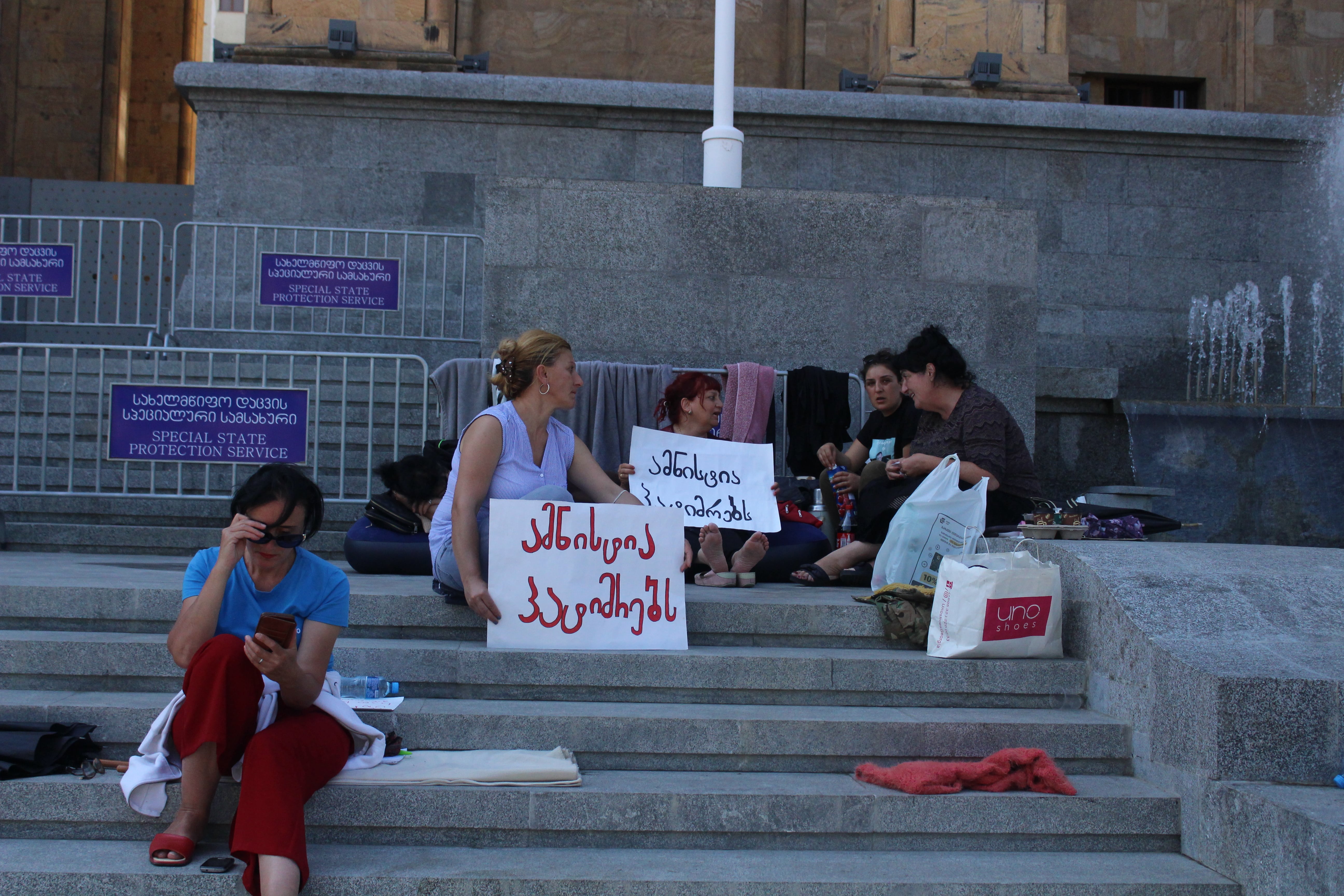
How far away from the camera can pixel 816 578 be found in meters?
6.20

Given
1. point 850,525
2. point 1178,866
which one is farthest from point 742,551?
point 1178,866

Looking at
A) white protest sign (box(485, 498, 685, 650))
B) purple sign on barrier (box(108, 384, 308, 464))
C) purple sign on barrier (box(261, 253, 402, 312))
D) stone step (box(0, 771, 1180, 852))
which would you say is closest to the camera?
stone step (box(0, 771, 1180, 852))

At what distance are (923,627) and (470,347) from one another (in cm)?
676

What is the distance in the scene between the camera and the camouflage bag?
4984 millimetres

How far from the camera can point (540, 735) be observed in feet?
14.2

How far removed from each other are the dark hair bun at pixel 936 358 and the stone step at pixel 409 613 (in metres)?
1.43

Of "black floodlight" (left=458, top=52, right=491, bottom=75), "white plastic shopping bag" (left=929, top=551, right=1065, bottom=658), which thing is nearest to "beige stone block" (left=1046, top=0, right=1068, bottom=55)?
"black floodlight" (left=458, top=52, right=491, bottom=75)

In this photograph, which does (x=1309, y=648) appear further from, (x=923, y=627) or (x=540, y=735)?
(x=540, y=735)

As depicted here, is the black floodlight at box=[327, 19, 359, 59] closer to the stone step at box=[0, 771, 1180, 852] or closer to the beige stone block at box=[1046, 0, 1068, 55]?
the beige stone block at box=[1046, 0, 1068, 55]

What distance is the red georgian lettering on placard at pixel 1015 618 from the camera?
4.79 m

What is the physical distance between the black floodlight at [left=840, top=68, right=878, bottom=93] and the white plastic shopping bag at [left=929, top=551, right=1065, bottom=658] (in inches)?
367

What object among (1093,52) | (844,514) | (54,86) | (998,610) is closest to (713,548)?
(844,514)

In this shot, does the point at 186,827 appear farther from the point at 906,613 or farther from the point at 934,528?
the point at 934,528

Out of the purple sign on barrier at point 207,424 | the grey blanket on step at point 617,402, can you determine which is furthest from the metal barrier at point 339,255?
the grey blanket on step at point 617,402
